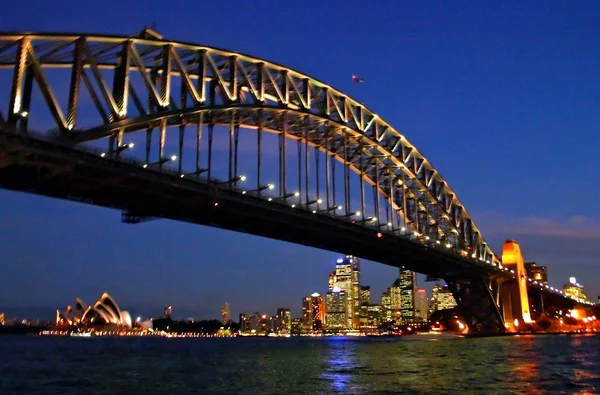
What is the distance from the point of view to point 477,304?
87.5 meters

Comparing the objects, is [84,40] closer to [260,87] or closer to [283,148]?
[260,87]

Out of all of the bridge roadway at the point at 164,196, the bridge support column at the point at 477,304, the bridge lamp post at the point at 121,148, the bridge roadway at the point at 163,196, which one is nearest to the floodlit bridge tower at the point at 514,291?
the bridge support column at the point at 477,304

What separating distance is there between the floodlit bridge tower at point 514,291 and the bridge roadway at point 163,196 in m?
37.3

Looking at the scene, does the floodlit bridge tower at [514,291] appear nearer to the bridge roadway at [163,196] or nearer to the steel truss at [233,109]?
the steel truss at [233,109]

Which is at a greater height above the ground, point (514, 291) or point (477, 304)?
point (514, 291)

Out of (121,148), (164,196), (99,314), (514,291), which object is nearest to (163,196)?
(164,196)

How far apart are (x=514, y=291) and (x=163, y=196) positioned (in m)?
70.1

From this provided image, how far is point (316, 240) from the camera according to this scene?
57844 millimetres

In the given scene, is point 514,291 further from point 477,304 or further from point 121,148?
point 121,148

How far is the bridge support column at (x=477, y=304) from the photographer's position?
280 ft

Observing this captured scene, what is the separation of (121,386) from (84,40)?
17.2 meters

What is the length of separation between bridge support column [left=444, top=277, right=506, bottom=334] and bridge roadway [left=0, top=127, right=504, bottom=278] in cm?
2305

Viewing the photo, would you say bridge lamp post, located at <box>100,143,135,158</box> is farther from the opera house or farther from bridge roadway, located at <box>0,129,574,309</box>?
the opera house

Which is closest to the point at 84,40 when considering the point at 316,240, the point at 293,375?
the point at 293,375
